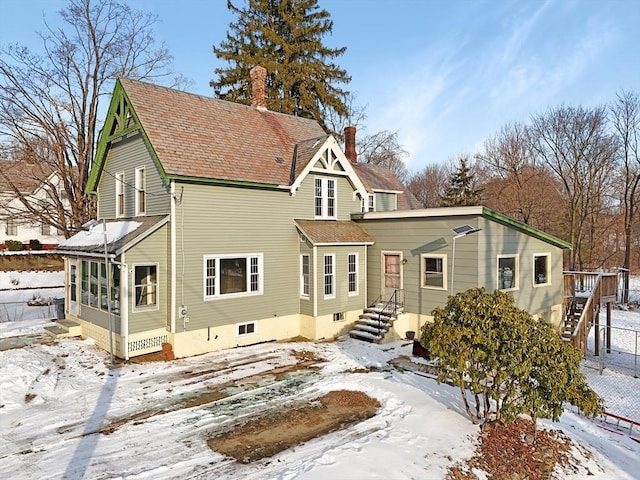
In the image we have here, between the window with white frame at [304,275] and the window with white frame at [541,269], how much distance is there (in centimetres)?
897

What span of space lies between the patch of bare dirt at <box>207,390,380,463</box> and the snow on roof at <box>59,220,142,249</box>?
788 centimetres

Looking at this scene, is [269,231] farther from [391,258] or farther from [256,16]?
[256,16]

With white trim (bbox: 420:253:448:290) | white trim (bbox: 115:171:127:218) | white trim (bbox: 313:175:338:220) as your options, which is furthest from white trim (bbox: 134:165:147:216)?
white trim (bbox: 420:253:448:290)

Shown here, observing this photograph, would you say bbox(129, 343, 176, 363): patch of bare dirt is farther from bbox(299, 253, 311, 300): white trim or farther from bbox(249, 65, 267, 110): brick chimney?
bbox(249, 65, 267, 110): brick chimney

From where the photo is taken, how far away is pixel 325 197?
16.4m

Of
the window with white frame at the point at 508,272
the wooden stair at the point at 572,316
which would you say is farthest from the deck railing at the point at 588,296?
the window with white frame at the point at 508,272

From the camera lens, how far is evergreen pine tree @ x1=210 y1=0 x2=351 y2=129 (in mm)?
30172

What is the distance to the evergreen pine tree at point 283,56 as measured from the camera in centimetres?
3017

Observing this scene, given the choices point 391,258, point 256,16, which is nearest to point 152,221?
point 391,258

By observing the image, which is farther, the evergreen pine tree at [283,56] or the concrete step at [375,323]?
the evergreen pine tree at [283,56]

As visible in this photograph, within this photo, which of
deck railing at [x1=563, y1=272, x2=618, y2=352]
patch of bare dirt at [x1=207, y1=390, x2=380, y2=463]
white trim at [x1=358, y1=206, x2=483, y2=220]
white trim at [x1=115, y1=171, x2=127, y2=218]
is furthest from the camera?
deck railing at [x1=563, y1=272, x2=618, y2=352]

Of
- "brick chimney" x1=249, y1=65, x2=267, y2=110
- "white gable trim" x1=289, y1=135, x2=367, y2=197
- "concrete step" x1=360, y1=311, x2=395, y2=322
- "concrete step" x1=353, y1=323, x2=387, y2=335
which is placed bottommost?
"concrete step" x1=353, y1=323, x2=387, y2=335

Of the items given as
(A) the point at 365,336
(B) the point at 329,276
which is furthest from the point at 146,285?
(A) the point at 365,336

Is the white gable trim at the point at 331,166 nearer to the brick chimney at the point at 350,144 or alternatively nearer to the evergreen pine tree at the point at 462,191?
the brick chimney at the point at 350,144
